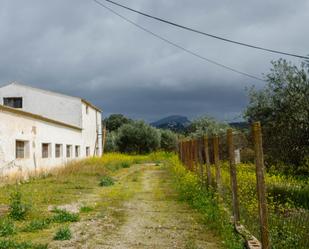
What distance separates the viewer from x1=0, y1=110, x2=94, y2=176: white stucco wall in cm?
1905

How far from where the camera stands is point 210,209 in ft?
32.9

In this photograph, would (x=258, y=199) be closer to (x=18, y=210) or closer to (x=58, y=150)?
(x=18, y=210)

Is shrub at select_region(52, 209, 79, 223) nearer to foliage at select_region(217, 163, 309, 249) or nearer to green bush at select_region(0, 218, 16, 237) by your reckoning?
green bush at select_region(0, 218, 16, 237)

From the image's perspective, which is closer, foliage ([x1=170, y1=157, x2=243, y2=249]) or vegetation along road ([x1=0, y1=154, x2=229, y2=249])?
foliage ([x1=170, y1=157, x2=243, y2=249])

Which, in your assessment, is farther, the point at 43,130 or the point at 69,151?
the point at 69,151

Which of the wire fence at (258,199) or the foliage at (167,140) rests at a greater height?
the foliage at (167,140)

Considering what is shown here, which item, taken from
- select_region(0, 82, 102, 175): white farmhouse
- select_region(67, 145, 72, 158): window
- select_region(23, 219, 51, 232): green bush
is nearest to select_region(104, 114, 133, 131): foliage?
select_region(0, 82, 102, 175): white farmhouse

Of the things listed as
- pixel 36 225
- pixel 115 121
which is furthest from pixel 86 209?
pixel 115 121

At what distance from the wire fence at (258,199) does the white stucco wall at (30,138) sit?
10.2 m

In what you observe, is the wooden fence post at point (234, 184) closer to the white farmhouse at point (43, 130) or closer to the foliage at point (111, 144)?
the white farmhouse at point (43, 130)

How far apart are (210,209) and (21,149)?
13.6 m

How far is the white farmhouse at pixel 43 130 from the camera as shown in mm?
19719

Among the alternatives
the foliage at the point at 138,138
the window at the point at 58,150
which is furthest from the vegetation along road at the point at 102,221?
the foliage at the point at 138,138

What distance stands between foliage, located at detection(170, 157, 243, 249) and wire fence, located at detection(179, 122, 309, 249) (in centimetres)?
17
